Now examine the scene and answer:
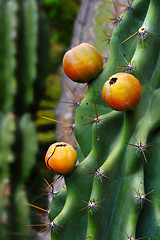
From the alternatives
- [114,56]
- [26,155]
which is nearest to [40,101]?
[26,155]

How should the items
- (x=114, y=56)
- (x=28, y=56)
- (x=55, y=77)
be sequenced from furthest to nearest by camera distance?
(x=55, y=77)
(x=28, y=56)
(x=114, y=56)

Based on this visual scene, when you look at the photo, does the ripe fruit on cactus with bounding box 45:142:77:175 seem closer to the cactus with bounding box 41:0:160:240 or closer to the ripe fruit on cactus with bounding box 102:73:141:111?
the cactus with bounding box 41:0:160:240

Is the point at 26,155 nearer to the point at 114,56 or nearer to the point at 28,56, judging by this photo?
the point at 28,56

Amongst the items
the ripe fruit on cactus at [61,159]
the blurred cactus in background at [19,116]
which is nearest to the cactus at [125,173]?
the ripe fruit on cactus at [61,159]

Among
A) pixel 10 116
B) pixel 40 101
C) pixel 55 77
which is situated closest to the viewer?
pixel 10 116

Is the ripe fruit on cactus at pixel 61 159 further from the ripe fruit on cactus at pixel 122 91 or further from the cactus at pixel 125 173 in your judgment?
the ripe fruit on cactus at pixel 122 91

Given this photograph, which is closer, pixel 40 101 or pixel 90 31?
pixel 90 31

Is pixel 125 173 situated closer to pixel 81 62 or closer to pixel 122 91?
pixel 122 91

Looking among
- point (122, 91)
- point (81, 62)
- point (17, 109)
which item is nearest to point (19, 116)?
point (17, 109)
